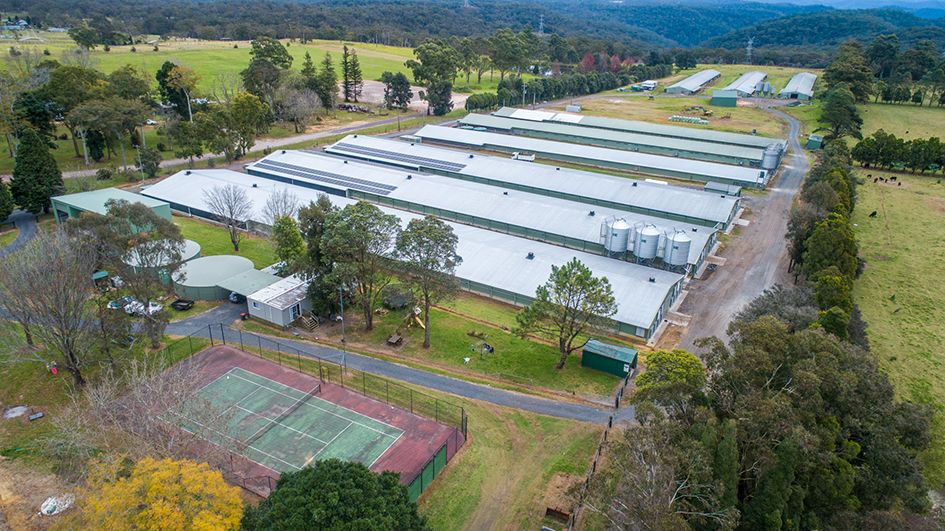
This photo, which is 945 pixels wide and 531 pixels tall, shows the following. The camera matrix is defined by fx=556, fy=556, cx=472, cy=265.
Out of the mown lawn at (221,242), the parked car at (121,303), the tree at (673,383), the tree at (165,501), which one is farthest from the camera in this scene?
the mown lawn at (221,242)

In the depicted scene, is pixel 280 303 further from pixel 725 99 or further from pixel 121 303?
pixel 725 99

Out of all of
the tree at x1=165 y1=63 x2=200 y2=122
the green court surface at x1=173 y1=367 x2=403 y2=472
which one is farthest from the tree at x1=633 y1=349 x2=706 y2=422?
the tree at x1=165 y1=63 x2=200 y2=122

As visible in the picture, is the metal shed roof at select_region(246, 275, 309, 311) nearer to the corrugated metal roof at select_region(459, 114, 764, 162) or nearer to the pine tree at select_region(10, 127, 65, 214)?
the pine tree at select_region(10, 127, 65, 214)

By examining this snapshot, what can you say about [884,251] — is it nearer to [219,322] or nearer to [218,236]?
[219,322]

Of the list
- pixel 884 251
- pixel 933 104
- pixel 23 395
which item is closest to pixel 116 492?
pixel 23 395

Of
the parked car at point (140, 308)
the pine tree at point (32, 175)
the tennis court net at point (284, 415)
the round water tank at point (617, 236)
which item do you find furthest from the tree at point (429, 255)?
the pine tree at point (32, 175)

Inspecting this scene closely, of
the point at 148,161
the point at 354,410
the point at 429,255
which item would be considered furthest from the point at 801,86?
the point at 354,410

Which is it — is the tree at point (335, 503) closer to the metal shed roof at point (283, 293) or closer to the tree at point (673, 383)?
the tree at point (673, 383)
